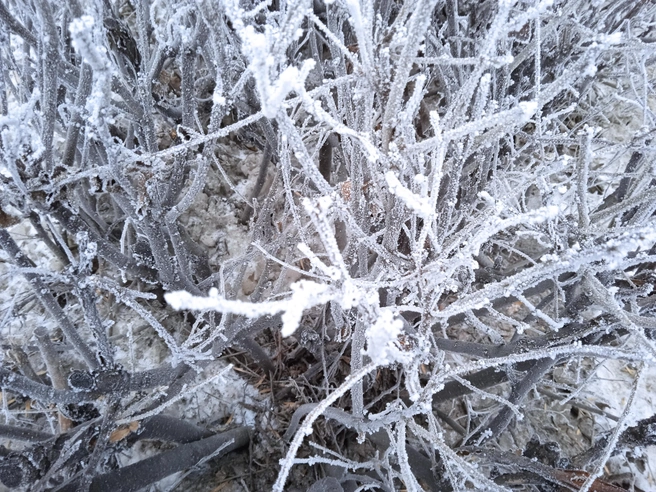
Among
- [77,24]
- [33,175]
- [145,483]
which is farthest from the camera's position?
[145,483]

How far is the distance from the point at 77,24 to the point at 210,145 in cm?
52

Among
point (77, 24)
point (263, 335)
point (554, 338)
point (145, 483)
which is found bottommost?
point (263, 335)

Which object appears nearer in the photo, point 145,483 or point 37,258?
point 145,483

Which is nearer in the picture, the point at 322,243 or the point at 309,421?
the point at 309,421

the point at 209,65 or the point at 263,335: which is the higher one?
the point at 209,65

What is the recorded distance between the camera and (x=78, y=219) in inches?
42.2

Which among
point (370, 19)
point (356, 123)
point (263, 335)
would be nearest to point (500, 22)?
point (370, 19)

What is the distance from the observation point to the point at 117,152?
93cm

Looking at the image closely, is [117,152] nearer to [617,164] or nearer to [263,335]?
[263,335]

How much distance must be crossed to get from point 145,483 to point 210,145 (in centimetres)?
115

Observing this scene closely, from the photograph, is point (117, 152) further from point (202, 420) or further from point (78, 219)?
point (202, 420)

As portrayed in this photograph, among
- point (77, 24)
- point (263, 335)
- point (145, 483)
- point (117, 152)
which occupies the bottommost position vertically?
point (263, 335)

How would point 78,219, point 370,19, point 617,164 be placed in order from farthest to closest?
point 617,164 → point 78,219 → point 370,19

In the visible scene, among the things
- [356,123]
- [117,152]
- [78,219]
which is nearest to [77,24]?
[117,152]
